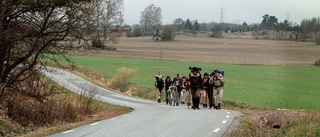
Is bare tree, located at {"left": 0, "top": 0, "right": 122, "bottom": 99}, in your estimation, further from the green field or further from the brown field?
the brown field

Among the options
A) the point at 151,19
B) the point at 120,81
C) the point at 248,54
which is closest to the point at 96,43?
the point at 120,81

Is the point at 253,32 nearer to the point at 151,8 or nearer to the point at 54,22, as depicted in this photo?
the point at 151,8

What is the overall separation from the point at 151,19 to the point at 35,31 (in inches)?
5599

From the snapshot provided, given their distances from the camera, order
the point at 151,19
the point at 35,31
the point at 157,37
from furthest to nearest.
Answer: the point at 151,19, the point at 157,37, the point at 35,31

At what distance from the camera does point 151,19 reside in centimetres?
15825

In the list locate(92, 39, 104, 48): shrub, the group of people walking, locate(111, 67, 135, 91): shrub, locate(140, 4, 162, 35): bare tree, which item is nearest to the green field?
locate(111, 67, 135, 91): shrub

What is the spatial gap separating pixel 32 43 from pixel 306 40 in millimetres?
91760

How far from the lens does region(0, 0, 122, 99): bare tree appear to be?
52.3 ft

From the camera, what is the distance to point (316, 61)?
78812mm

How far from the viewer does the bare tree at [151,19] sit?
512ft

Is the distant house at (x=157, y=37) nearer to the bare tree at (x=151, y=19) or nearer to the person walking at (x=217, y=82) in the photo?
the bare tree at (x=151, y=19)

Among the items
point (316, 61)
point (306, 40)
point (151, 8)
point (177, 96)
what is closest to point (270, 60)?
point (316, 61)

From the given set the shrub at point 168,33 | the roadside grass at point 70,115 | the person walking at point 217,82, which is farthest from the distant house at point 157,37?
the person walking at point 217,82

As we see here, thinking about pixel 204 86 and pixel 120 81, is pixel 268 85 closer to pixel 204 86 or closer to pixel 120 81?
pixel 120 81
